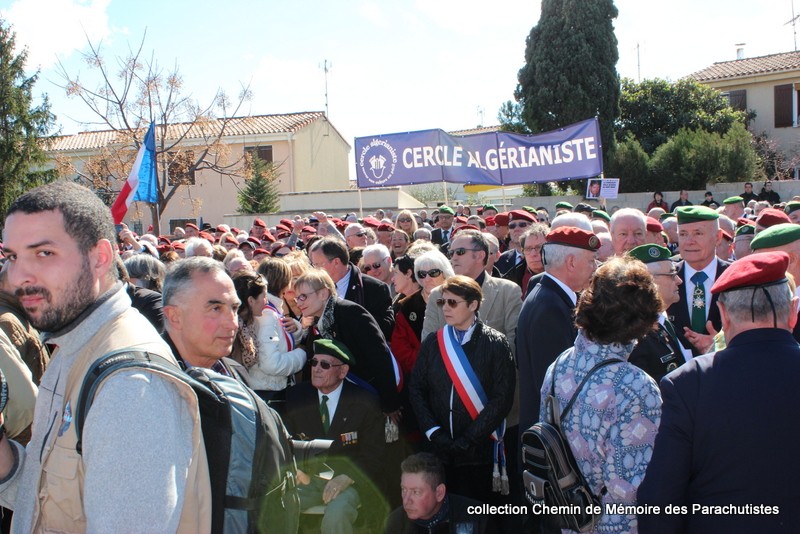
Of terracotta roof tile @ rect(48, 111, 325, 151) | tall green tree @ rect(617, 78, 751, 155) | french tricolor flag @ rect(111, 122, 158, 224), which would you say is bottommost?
french tricolor flag @ rect(111, 122, 158, 224)

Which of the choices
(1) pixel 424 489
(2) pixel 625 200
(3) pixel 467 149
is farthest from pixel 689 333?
(2) pixel 625 200

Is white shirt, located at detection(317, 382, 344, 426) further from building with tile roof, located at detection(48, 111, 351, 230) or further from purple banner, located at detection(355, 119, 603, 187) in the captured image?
building with tile roof, located at detection(48, 111, 351, 230)

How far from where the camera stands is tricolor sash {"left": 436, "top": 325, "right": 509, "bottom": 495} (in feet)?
14.8

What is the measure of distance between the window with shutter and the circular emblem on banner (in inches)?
1068

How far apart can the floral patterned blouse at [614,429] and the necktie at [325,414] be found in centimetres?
222

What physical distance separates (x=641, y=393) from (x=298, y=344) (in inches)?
127

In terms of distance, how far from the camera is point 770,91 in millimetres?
33562

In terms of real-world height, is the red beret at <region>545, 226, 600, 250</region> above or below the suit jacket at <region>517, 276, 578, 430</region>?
above

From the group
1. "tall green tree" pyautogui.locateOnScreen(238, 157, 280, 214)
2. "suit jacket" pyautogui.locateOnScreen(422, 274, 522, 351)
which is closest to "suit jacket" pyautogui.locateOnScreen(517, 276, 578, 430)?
"suit jacket" pyautogui.locateOnScreen(422, 274, 522, 351)

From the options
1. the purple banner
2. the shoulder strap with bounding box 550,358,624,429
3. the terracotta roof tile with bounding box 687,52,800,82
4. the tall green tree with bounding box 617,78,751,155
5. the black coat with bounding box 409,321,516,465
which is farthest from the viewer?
the terracotta roof tile with bounding box 687,52,800,82

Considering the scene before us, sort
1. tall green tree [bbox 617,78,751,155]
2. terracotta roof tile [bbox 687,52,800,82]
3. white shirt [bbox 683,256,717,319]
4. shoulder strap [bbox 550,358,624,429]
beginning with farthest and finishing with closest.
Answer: terracotta roof tile [bbox 687,52,800,82] → tall green tree [bbox 617,78,751,155] → white shirt [bbox 683,256,717,319] → shoulder strap [bbox 550,358,624,429]

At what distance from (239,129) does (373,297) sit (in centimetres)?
3417

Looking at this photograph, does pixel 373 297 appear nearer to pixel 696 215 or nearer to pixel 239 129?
pixel 696 215

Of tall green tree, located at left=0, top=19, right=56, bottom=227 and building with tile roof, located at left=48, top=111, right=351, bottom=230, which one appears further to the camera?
building with tile roof, located at left=48, top=111, right=351, bottom=230
